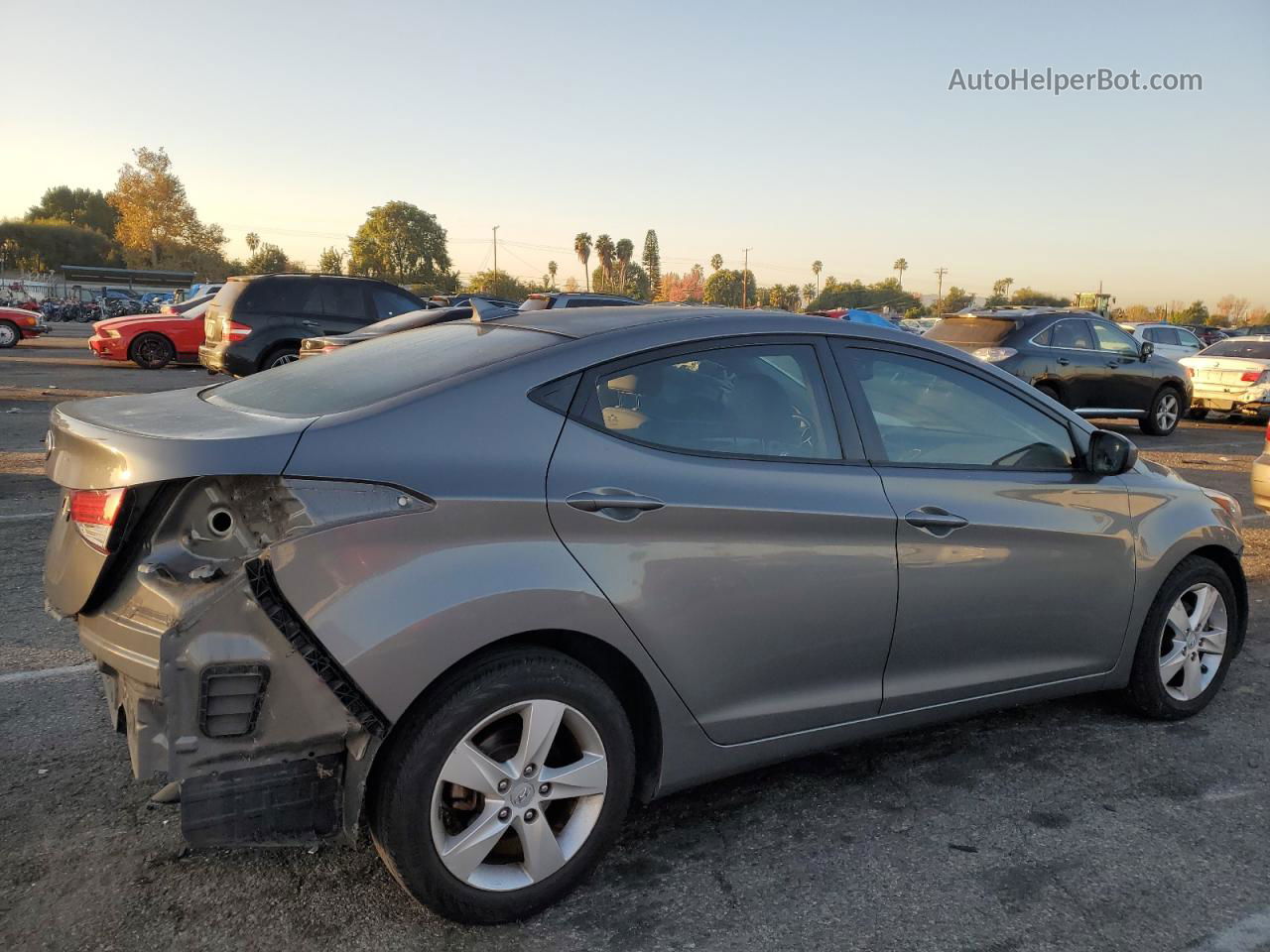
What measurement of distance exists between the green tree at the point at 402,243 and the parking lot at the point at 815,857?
110m

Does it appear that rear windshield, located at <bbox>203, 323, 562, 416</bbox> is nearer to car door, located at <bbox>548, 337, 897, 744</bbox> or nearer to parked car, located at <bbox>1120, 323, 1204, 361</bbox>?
car door, located at <bbox>548, 337, 897, 744</bbox>

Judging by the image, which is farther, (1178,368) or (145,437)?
(1178,368)

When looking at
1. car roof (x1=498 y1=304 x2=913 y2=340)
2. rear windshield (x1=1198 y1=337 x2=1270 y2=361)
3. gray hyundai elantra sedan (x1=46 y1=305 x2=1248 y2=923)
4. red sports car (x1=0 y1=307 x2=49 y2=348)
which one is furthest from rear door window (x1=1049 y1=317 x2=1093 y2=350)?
red sports car (x1=0 y1=307 x2=49 y2=348)

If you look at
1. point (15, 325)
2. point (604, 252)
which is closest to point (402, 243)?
point (604, 252)

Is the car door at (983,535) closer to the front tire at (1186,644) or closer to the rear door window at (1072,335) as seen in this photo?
the front tire at (1186,644)

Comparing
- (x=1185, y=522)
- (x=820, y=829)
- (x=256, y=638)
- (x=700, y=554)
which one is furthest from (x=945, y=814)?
(x=256, y=638)

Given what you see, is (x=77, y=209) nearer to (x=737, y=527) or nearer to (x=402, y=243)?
(x=402, y=243)

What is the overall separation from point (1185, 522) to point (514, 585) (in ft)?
9.46

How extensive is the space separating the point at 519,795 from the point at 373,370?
1.33 m

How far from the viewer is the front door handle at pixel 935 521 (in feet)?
10.1

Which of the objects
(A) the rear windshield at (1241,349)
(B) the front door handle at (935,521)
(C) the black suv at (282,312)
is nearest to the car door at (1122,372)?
(A) the rear windshield at (1241,349)

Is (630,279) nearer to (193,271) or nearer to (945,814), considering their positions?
(193,271)

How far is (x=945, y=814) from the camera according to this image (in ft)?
→ 10.4

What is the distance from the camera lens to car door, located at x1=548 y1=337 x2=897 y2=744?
8.50 ft
